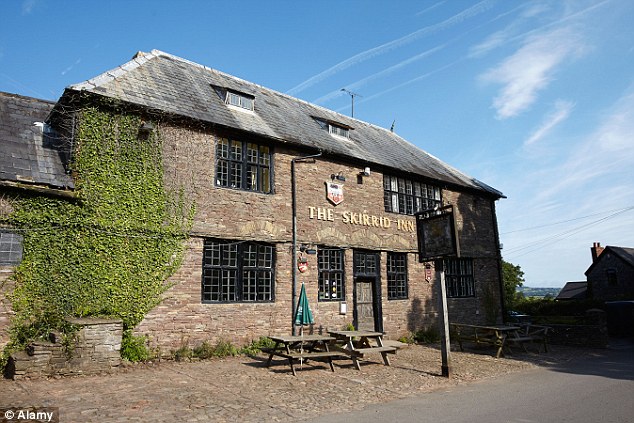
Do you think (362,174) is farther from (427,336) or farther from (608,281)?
(608,281)

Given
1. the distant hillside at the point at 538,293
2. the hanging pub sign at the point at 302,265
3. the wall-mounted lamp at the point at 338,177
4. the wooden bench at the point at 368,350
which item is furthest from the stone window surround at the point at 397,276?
the distant hillside at the point at 538,293

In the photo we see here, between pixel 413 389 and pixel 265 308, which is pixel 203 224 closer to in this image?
pixel 265 308

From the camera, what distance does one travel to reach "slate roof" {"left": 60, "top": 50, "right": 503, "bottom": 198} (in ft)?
40.7

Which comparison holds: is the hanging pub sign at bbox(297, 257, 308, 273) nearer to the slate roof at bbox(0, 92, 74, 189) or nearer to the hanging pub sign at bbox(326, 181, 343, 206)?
the hanging pub sign at bbox(326, 181, 343, 206)

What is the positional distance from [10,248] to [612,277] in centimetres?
3965

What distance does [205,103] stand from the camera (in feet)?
46.0

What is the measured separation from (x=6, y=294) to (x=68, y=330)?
172 cm

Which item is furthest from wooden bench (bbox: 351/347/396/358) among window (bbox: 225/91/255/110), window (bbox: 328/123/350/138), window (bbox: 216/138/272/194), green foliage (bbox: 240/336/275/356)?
window (bbox: 328/123/350/138)

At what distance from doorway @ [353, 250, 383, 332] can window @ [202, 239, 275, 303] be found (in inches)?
147

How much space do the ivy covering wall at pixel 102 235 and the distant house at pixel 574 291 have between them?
38362mm

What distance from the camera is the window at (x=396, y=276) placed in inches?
669

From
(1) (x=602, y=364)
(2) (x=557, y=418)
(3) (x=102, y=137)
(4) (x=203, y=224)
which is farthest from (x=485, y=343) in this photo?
(3) (x=102, y=137)

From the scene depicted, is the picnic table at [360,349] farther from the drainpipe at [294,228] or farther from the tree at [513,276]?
the tree at [513,276]

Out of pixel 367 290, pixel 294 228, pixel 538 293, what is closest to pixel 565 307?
pixel 367 290
